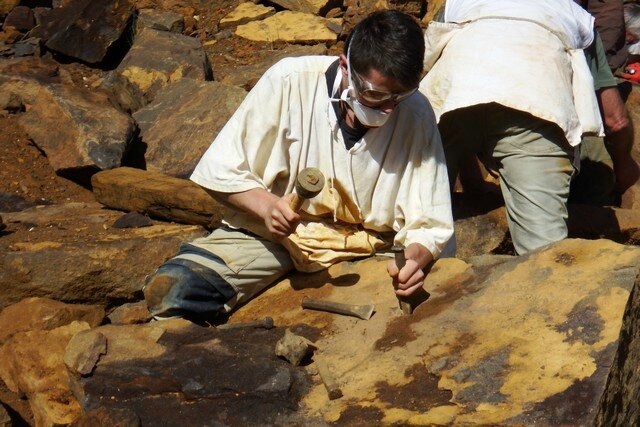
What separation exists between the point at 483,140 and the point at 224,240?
1625mm

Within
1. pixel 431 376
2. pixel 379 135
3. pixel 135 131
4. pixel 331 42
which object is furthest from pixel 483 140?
pixel 331 42

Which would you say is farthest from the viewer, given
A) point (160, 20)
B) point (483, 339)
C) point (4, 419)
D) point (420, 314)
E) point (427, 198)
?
point (160, 20)

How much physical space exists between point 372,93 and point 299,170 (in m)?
0.54

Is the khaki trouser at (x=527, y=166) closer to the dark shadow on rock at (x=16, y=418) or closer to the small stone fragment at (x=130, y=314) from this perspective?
the small stone fragment at (x=130, y=314)

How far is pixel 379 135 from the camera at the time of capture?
430 cm

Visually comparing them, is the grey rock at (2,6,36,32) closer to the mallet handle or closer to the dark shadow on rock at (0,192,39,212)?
the dark shadow on rock at (0,192,39,212)

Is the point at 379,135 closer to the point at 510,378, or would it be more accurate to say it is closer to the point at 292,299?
the point at 292,299

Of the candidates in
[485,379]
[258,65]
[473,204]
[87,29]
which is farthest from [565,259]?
[87,29]

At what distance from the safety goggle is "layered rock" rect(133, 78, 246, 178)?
2.66 metres

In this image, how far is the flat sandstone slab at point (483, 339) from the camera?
3340mm

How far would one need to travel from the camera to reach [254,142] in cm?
428

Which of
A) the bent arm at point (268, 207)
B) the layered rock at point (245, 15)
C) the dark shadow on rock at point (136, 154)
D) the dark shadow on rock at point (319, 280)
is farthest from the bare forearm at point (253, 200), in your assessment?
the layered rock at point (245, 15)

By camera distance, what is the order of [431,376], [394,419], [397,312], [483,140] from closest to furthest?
1. [394,419]
2. [431,376]
3. [397,312]
4. [483,140]

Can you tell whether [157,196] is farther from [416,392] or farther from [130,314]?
[416,392]
